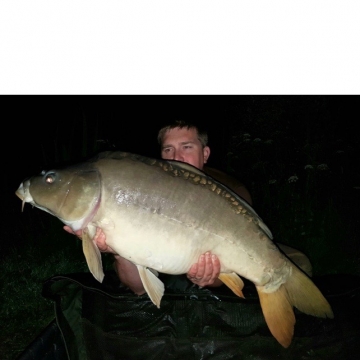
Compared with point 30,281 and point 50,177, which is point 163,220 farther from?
point 30,281

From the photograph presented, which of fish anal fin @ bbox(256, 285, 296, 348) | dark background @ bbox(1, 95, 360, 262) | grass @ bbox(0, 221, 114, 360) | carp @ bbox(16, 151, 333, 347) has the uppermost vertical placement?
carp @ bbox(16, 151, 333, 347)

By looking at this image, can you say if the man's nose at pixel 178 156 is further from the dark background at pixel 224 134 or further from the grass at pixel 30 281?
the dark background at pixel 224 134

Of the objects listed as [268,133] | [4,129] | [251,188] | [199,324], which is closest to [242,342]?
[199,324]

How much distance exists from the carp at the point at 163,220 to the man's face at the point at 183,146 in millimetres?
766

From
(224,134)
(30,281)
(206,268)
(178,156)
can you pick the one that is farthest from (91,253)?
(224,134)

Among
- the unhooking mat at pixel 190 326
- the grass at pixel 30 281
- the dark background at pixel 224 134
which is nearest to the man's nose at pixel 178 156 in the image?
the unhooking mat at pixel 190 326

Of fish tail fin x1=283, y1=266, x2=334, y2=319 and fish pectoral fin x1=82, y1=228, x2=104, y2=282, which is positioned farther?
fish tail fin x1=283, y1=266, x2=334, y2=319

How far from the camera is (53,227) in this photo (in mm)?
3906

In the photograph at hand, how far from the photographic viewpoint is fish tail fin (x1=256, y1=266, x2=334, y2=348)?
5.35 ft

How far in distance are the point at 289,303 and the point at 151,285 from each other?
1.97 ft

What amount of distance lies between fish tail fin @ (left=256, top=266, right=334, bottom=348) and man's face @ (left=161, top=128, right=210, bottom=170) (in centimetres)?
96

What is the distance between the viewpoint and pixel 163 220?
1.50 meters

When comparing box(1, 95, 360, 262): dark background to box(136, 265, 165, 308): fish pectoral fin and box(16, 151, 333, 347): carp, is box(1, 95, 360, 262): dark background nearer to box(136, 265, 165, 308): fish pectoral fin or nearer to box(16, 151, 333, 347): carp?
box(16, 151, 333, 347): carp

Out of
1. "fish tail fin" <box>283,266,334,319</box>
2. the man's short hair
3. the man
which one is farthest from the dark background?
"fish tail fin" <box>283,266,334,319</box>
